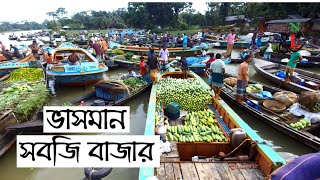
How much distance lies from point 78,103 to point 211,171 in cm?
621

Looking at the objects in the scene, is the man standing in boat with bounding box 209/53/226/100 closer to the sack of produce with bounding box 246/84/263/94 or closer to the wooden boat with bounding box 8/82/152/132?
the sack of produce with bounding box 246/84/263/94

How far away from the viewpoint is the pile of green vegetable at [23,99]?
22.8 feet

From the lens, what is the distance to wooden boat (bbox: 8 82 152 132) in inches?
247

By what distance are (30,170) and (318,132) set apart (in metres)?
7.73

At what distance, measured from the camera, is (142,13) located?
45625mm

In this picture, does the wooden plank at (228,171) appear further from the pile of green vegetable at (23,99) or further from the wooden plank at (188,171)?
the pile of green vegetable at (23,99)

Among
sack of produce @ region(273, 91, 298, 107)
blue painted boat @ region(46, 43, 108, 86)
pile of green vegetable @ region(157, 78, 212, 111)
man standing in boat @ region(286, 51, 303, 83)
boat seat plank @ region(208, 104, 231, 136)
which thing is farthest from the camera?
blue painted boat @ region(46, 43, 108, 86)

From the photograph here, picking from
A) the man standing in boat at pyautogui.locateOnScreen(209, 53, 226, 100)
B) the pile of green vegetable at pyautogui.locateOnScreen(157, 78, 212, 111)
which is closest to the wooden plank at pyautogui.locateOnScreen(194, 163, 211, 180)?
the pile of green vegetable at pyautogui.locateOnScreen(157, 78, 212, 111)

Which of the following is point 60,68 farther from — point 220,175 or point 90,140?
point 220,175

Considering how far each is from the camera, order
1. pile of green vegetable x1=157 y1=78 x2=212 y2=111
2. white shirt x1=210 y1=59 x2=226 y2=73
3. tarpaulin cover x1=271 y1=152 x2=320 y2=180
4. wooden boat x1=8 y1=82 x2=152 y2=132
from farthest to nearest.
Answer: white shirt x1=210 y1=59 x2=226 y2=73 → pile of green vegetable x1=157 y1=78 x2=212 y2=111 → wooden boat x1=8 y1=82 x2=152 y2=132 → tarpaulin cover x1=271 y1=152 x2=320 y2=180

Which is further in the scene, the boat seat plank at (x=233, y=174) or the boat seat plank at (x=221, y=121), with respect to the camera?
the boat seat plank at (x=221, y=121)

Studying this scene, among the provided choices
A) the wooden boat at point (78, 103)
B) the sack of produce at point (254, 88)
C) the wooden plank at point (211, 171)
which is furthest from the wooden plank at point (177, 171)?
the sack of produce at point (254, 88)

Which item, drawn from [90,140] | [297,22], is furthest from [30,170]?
[297,22]

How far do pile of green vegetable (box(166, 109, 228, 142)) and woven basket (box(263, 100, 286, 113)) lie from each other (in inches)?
99.4
